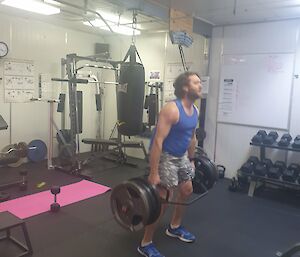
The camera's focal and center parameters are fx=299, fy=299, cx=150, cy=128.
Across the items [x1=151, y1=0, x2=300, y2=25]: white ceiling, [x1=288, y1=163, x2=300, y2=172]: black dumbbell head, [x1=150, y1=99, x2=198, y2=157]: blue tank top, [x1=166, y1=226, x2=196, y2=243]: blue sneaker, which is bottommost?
[x1=166, y1=226, x2=196, y2=243]: blue sneaker

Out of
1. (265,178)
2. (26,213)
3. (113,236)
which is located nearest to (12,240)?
(26,213)

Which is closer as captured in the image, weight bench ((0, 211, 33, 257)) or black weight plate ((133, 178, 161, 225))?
black weight plate ((133, 178, 161, 225))

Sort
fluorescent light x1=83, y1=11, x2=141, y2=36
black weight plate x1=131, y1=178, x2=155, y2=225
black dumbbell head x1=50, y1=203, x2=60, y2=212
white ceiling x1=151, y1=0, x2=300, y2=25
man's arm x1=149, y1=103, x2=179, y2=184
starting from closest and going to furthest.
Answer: black weight plate x1=131, y1=178, x2=155, y2=225 < man's arm x1=149, y1=103, x2=179, y2=184 < black dumbbell head x1=50, y1=203, x2=60, y2=212 < white ceiling x1=151, y1=0, x2=300, y2=25 < fluorescent light x1=83, y1=11, x2=141, y2=36

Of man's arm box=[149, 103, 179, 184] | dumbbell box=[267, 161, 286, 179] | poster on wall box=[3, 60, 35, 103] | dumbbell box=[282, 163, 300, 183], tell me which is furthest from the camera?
poster on wall box=[3, 60, 35, 103]

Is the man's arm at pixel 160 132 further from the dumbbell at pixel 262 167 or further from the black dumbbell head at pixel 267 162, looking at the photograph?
the black dumbbell head at pixel 267 162

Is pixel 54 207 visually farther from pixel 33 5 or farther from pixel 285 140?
pixel 285 140

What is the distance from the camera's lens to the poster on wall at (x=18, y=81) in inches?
179

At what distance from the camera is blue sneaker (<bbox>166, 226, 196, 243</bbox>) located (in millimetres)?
2594

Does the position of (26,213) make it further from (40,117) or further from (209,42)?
(209,42)

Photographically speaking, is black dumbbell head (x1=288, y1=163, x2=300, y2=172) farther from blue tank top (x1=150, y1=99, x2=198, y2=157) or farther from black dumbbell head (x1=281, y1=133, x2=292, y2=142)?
blue tank top (x1=150, y1=99, x2=198, y2=157)

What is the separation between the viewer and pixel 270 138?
3.71 m

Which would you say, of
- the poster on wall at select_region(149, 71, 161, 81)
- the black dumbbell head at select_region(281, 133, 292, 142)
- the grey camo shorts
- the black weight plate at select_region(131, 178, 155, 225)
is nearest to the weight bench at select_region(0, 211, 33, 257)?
the black weight plate at select_region(131, 178, 155, 225)

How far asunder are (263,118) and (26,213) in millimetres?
3175

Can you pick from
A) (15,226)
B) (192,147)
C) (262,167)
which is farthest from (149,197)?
(262,167)
